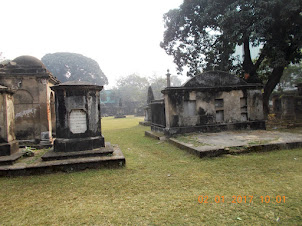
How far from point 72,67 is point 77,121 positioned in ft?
132

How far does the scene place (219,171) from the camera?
3.61 meters

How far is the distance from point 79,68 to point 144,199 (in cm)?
4309

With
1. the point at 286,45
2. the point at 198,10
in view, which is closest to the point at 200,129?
the point at 286,45

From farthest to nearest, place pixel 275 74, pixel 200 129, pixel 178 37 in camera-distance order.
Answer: pixel 178 37 < pixel 275 74 < pixel 200 129

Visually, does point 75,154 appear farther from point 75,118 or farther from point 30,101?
point 30,101

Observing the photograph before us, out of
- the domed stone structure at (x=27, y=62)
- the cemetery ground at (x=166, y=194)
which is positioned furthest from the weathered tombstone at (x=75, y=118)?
the domed stone structure at (x=27, y=62)

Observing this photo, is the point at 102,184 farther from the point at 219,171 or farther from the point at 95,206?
the point at 219,171

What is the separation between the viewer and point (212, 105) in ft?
25.3

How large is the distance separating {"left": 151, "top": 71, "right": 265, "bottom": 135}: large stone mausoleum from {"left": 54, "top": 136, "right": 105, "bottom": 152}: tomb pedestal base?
3.19 meters

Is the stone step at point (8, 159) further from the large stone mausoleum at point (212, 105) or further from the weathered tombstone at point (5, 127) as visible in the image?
the large stone mausoleum at point (212, 105)

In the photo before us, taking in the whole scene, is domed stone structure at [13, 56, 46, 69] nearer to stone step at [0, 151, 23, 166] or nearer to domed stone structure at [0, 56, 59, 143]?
domed stone structure at [0, 56, 59, 143]

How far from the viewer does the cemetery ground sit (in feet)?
7.25

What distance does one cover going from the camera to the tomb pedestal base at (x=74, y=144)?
4777mm

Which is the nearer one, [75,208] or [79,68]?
[75,208]
